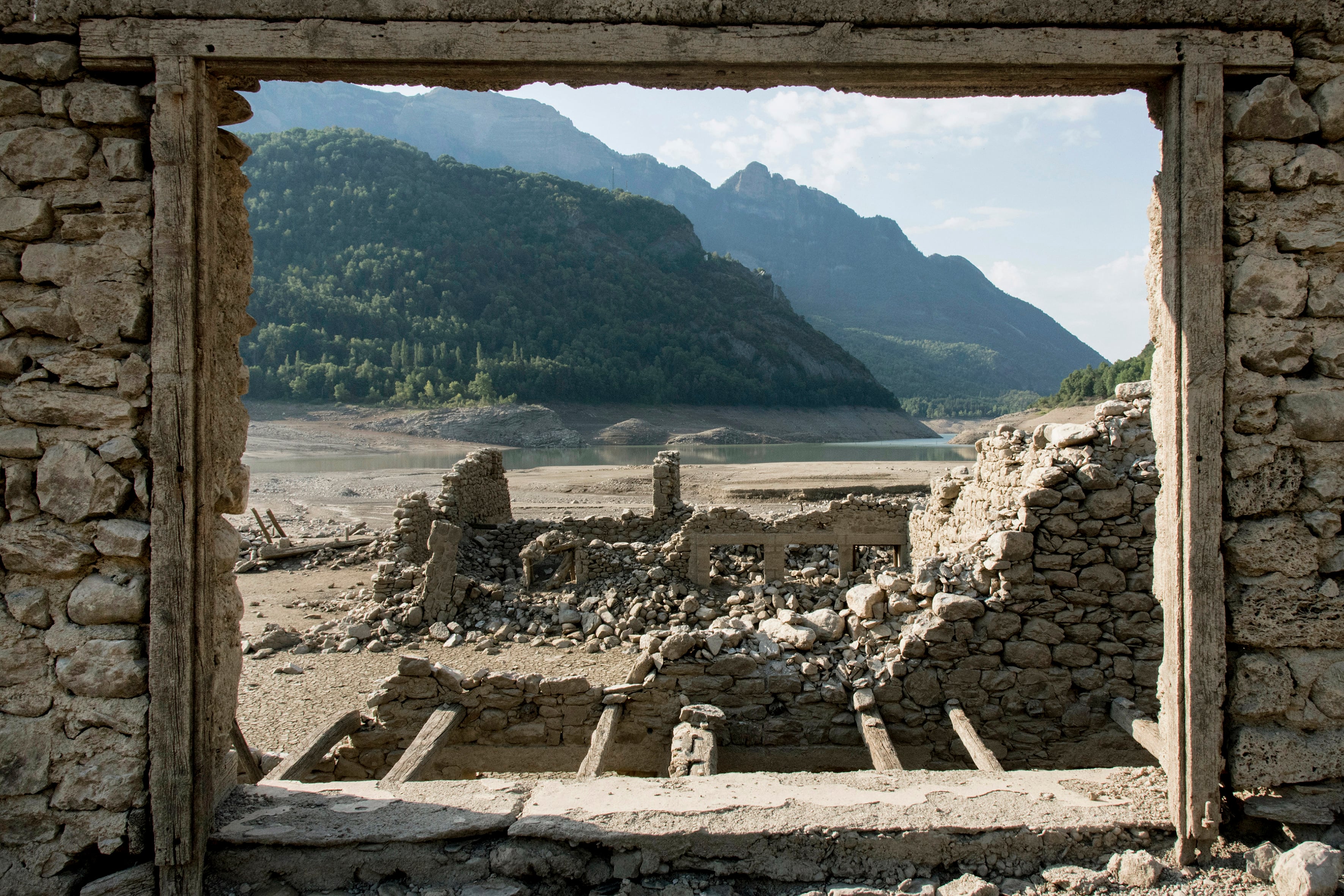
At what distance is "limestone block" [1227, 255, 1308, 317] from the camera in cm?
293

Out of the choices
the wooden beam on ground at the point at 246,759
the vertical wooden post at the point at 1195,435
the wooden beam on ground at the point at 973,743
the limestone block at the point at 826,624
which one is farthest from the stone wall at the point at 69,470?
the limestone block at the point at 826,624

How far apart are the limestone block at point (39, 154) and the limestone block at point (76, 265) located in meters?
0.04

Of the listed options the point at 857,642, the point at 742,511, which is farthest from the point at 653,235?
the point at 857,642

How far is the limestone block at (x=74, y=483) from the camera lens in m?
2.82

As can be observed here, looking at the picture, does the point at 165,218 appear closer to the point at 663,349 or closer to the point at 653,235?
the point at 663,349

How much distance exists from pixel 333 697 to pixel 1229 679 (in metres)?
8.30

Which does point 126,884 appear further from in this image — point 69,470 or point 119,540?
point 69,470

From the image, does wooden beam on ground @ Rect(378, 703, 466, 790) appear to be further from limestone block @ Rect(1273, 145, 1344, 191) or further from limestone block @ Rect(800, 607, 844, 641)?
limestone block @ Rect(1273, 145, 1344, 191)


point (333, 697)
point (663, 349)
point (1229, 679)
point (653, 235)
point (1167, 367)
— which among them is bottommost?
point (333, 697)

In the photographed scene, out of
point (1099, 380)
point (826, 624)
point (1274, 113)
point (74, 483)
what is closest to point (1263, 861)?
point (1274, 113)

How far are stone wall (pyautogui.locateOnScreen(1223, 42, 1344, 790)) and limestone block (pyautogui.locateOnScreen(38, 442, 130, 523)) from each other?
13.9 feet

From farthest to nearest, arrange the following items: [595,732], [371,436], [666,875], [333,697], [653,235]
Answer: [653,235] → [371,436] → [333,697] → [595,732] → [666,875]

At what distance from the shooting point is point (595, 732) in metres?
5.03

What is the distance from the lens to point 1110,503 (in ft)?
18.1
